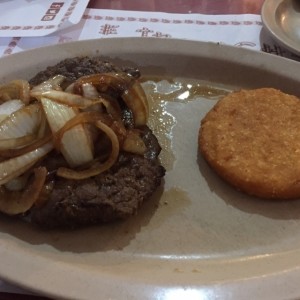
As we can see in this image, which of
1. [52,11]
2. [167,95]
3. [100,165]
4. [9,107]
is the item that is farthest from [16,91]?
[52,11]

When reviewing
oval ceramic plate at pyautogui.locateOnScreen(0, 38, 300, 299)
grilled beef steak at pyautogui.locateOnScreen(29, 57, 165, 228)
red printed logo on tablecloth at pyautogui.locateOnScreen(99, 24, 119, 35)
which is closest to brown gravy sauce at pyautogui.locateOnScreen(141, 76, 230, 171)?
oval ceramic plate at pyautogui.locateOnScreen(0, 38, 300, 299)

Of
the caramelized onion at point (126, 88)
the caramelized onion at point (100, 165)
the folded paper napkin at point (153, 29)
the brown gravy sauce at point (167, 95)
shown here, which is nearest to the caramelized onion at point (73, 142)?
the caramelized onion at point (100, 165)

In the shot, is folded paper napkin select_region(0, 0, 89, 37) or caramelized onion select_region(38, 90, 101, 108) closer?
caramelized onion select_region(38, 90, 101, 108)

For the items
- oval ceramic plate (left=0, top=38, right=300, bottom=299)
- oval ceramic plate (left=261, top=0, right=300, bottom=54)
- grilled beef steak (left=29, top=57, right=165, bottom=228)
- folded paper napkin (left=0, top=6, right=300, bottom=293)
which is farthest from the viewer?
folded paper napkin (left=0, top=6, right=300, bottom=293)

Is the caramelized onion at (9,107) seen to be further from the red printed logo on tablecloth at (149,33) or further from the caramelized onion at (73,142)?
the red printed logo on tablecloth at (149,33)

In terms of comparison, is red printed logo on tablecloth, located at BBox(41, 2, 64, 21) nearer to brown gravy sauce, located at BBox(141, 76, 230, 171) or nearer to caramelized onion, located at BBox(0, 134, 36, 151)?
brown gravy sauce, located at BBox(141, 76, 230, 171)

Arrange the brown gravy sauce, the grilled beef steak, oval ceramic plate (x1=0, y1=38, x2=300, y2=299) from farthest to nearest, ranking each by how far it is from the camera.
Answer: the brown gravy sauce → the grilled beef steak → oval ceramic plate (x1=0, y1=38, x2=300, y2=299)
